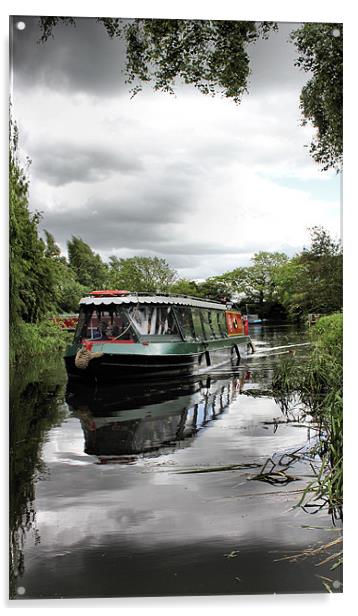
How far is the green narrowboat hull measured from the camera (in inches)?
140

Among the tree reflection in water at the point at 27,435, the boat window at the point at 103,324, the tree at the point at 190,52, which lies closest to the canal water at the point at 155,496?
the tree reflection in water at the point at 27,435

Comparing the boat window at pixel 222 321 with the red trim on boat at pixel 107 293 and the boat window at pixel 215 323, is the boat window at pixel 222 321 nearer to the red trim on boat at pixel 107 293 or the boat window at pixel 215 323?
the boat window at pixel 215 323

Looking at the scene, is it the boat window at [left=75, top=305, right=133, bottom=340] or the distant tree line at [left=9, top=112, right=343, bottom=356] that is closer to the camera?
the distant tree line at [left=9, top=112, right=343, bottom=356]

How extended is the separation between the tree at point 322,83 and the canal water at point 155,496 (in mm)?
1290

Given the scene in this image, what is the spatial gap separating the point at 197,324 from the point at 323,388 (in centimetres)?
73

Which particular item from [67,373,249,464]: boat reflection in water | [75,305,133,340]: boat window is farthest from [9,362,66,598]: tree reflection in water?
[75,305,133,340]: boat window

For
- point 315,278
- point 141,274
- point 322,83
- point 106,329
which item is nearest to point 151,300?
point 141,274

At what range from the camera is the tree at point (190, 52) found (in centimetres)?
344

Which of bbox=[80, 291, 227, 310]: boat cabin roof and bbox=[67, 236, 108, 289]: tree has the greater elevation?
bbox=[67, 236, 108, 289]: tree

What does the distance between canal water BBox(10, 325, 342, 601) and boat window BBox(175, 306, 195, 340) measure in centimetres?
37

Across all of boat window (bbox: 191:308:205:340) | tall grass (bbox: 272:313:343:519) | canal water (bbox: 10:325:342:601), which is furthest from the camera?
boat window (bbox: 191:308:205:340)

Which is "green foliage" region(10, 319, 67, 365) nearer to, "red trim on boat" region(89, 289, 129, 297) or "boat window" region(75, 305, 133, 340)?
"boat window" region(75, 305, 133, 340)

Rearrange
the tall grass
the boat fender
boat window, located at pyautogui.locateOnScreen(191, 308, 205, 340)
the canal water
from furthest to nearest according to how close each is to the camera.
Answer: boat window, located at pyautogui.locateOnScreen(191, 308, 205, 340), the boat fender, the tall grass, the canal water

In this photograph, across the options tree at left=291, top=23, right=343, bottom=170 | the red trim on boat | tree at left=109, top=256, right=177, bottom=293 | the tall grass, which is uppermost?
tree at left=291, top=23, right=343, bottom=170
